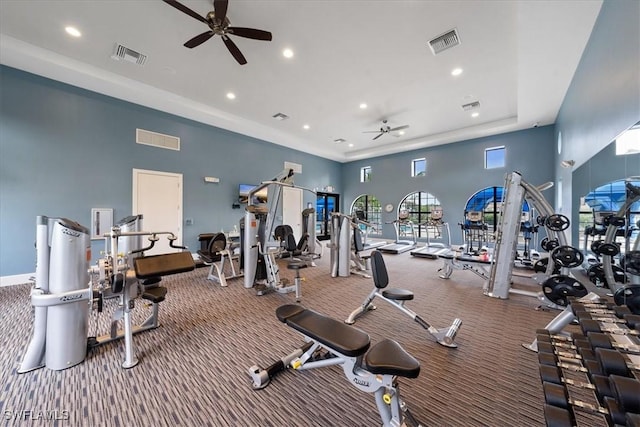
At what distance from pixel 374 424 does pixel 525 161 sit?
919 cm

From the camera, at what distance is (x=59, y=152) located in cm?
459

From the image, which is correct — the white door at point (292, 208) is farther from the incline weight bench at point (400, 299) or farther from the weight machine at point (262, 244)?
the incline weight bench at point (400, 299)

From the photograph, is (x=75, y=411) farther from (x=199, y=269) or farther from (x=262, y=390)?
(x=199, y=269)

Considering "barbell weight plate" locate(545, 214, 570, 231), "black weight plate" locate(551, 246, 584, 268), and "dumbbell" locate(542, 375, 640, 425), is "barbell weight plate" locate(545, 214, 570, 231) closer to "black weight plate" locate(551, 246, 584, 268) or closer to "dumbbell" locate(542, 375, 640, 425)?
"black weight plate" locate(551, 246, 584, 268)

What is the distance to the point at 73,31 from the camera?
3.58 metres

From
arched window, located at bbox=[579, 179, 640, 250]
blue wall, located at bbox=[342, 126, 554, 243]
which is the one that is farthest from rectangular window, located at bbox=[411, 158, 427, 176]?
arched window, located at bbox=[579, 179, 640, 250]

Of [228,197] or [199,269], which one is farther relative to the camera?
[228,197]

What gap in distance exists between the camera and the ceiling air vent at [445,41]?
11.9 feet

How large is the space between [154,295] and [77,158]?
449 cm

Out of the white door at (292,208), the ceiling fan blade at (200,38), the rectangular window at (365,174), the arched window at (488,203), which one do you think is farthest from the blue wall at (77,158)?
the arched window at (488,203)

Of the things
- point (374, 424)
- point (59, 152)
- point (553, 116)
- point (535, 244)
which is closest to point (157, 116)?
point (59, 152)

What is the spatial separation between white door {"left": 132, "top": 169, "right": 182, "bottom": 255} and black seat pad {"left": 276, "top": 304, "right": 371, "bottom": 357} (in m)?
5.28

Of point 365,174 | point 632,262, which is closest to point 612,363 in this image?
point 632,262

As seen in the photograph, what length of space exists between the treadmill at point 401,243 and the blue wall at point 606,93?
441 cm
